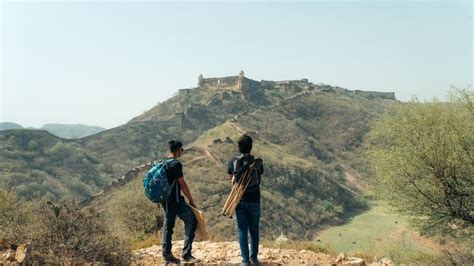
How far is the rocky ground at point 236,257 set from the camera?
22.1 ft

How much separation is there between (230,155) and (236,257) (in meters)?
47.2

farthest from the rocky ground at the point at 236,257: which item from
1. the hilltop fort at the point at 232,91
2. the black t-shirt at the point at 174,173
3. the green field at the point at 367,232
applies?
the hilltop fort at the point at 232,91

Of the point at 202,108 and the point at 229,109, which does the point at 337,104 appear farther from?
the point at 202,108

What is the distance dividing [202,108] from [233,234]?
6033cm

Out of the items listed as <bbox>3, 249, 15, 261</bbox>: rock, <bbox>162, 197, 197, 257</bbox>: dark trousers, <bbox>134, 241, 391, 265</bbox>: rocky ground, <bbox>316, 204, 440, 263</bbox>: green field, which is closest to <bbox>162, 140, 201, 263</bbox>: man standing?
<bbox>162, 197, 197, 257</bbox>: dark trousers

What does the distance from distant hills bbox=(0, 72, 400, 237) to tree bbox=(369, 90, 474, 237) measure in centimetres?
854

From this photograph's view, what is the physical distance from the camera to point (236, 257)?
6832mm

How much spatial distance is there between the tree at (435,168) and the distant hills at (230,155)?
8.54m

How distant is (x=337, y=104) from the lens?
91.9 metres

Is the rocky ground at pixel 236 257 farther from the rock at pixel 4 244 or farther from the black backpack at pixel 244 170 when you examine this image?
the rock at pixel 4 244

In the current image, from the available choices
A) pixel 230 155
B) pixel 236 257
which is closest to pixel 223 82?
pixel 230 155

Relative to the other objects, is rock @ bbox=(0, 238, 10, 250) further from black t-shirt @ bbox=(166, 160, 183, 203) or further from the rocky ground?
black t-shirt @ bbox=(166, 160, 183, 203)

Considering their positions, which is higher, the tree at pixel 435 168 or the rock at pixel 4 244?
the tree at pixel 435 168

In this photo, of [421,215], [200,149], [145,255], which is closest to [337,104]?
[200,149]
